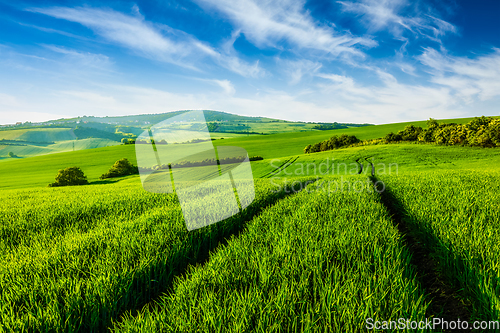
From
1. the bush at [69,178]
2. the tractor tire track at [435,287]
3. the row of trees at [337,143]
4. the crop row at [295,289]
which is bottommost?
the bush at [69,178]

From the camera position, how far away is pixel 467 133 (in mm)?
35531

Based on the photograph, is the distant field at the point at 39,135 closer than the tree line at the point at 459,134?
No

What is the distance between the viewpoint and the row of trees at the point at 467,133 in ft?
106

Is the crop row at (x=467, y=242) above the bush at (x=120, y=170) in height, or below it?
above

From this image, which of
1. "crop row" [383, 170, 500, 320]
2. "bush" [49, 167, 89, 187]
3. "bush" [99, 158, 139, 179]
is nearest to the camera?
"crop row" [383, 170, 500, 320]

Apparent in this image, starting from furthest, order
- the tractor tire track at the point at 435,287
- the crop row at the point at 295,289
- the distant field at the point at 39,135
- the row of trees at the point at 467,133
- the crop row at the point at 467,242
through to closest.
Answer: the distant field at the point at 39,135 → the row of trees at the point at 467,133 → the tractor tire track at the point at 435,287 → the crop row at the point at 467,242 → the crop row at the point at 295,289

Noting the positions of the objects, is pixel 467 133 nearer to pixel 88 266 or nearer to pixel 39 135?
pixel 88 266

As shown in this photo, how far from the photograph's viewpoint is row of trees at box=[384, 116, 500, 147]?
1268 inches

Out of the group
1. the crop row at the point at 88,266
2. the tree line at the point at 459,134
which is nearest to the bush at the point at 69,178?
the crop row at the point at 88,266

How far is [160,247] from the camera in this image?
3344 mm

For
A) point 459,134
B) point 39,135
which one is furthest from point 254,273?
point 39,135

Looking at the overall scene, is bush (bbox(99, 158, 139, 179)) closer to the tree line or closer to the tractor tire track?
the tractor tire track

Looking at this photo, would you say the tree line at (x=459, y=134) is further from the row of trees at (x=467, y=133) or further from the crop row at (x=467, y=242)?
the crop row at (x=467, y=242)

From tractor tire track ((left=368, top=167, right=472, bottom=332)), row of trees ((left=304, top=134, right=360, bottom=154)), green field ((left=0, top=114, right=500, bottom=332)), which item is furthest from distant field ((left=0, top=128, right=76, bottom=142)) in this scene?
tractor tire track ((left=368, top=167, right=472, bottom=332))
